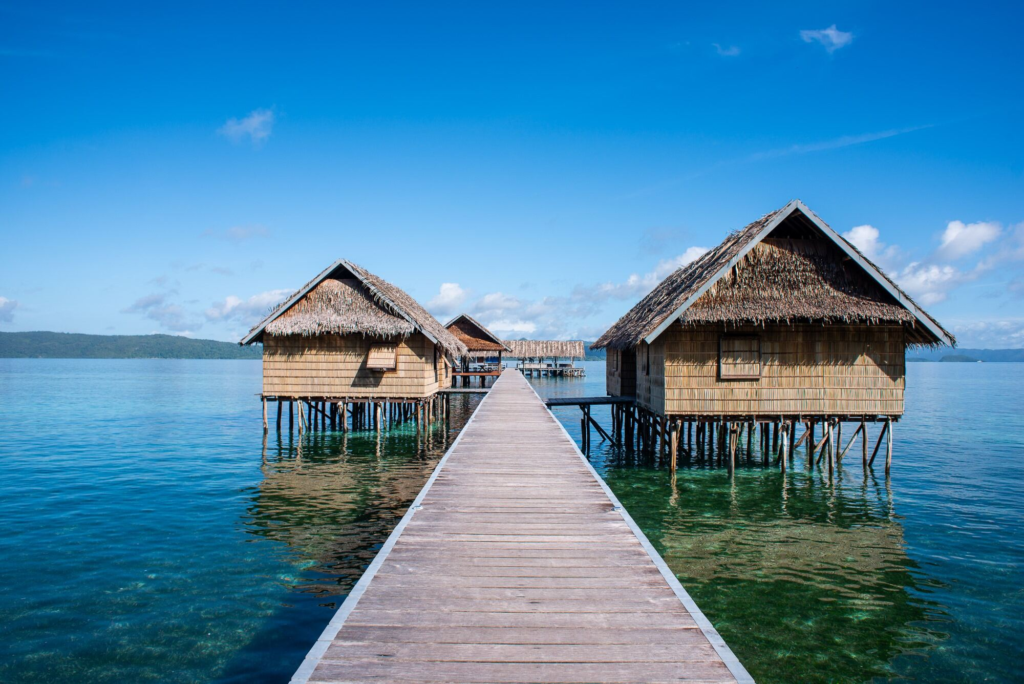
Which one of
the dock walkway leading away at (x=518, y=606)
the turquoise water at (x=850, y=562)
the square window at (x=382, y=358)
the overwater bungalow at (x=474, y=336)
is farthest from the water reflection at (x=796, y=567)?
the overwater bungalow at (x=474, y=336)

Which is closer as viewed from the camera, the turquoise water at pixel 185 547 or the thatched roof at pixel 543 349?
the turquoise water at pixel 185 547

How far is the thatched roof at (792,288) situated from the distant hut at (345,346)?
9.03 metres

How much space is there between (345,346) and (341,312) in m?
1.25

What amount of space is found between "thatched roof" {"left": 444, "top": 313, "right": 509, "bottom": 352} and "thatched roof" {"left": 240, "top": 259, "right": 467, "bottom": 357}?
17.9m

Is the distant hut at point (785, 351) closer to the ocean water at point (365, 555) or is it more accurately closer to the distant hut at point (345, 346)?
the ocean water at point (365, 555)

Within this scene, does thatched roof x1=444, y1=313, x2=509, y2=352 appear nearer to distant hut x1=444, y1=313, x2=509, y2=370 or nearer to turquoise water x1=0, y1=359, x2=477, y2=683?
distant hut x1=444, y1=313, x2=509, y2=370

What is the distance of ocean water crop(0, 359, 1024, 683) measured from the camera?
23.8 feet

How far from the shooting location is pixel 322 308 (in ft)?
69.2

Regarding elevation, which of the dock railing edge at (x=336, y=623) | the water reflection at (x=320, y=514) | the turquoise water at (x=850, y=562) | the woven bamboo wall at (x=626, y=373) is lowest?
the turquoise water at (x=850, y=562)

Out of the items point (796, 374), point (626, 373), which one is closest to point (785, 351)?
point (796, 374)

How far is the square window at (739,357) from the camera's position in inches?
611

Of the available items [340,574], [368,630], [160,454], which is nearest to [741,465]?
[340,574]

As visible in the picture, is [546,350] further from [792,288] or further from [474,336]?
[792,288]

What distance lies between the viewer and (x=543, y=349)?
214 ft
